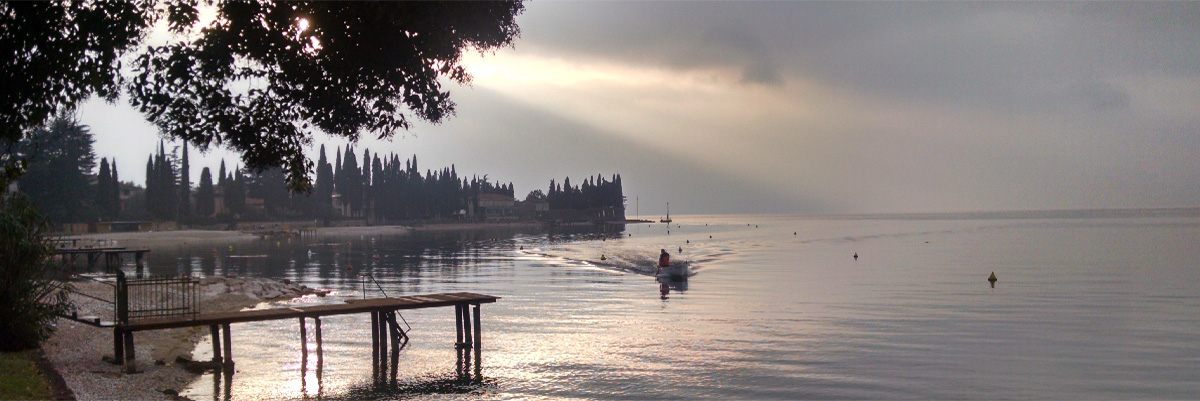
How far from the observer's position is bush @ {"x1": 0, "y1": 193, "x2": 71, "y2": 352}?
1709 cm

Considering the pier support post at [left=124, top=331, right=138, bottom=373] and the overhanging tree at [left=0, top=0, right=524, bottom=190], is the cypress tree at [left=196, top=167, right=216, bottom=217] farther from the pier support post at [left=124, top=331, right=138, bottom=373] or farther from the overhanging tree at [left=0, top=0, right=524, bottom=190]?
the overhanging tree at [left=0, top=0, right=524, bottom=190]

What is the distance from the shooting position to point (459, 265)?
6191 centimetres

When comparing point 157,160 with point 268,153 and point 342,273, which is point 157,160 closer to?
point 342,273

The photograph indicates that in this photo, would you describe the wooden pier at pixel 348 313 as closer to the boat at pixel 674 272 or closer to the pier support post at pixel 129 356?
the pier support post at pixel 129 356

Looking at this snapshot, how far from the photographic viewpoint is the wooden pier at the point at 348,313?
17609 millimetres

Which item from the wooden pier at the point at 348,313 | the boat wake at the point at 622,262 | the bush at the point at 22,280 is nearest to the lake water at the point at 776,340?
the wooden pier at the point at 348,313

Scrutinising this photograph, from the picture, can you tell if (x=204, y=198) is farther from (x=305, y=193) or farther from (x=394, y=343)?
(x=394, y=343)

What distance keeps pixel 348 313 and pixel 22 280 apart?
22.4 ft

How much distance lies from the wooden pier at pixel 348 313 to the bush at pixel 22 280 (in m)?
1.56

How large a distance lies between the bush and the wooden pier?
61.2 inches

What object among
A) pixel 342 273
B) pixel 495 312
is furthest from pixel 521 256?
pixel 495 312

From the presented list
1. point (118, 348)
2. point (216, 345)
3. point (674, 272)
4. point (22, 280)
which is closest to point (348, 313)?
point (216, 345)

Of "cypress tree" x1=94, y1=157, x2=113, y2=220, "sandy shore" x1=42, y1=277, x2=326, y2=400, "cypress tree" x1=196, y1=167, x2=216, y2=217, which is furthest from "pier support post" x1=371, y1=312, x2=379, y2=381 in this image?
"cypress tree" x1=196, y1=167, x2=216, y2=217

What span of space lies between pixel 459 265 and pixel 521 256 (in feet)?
44.0
